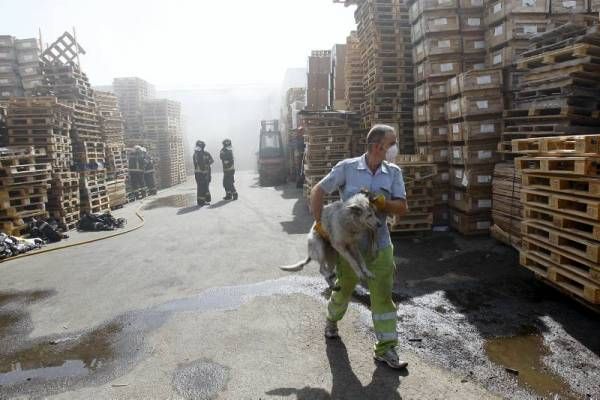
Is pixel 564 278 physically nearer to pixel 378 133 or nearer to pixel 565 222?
pixel 565 222

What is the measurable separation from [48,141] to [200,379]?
9841 mm

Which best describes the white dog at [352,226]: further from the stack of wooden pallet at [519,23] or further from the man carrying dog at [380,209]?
the stack of wooden pallet at [519,23]

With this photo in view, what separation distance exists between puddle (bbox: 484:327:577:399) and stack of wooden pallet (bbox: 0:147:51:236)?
31.8 feet

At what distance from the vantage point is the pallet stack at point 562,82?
5.59 metres

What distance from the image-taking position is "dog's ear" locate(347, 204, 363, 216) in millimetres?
3037

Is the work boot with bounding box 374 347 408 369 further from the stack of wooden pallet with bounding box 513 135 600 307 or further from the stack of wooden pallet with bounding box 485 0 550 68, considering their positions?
the stack of wooden pallet with bounding box 485 0 550 68

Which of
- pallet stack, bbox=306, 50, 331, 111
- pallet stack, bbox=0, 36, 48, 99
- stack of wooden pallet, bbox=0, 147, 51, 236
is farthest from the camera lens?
pallet stack, bbox=306, 50, 331, 111

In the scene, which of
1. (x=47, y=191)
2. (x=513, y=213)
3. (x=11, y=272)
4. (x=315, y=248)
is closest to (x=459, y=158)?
(x=513, y=213)

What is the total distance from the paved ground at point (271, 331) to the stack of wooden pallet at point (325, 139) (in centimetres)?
470

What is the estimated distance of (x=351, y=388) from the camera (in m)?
3.13

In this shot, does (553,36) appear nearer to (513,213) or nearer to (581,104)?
(581,104)

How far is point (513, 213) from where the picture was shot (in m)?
6.51

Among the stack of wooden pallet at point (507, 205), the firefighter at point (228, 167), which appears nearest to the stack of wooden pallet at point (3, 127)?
the firefighter at point (228, 167)

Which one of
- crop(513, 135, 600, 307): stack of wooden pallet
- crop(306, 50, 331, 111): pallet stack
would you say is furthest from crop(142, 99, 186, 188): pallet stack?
crop(513, 135, 600, 307): stack of wooden pallet
